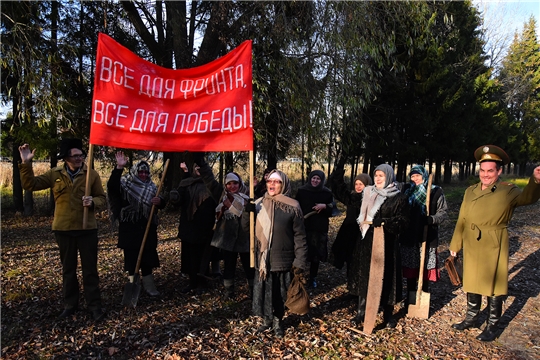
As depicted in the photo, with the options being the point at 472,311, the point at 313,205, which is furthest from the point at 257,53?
the point at 472,311

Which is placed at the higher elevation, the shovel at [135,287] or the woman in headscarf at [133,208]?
the woman in headscarf at [133,208]

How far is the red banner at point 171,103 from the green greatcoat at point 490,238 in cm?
269

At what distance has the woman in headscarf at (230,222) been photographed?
198 inches

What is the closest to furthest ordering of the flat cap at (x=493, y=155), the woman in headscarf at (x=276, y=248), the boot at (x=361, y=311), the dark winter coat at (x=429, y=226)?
the woman in headscarf at (x=276, y=248) < the flat cap at (x=493, y=155) < the boot at (x=361, y=311) < the dark winter coat at (x=429, y=226)

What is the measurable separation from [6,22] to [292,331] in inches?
359

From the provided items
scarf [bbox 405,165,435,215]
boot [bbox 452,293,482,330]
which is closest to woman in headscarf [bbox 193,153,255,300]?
scarf [bbox 405,165,435,215]

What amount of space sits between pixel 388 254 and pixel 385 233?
9.7 inches

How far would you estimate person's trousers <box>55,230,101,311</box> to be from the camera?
4.38m

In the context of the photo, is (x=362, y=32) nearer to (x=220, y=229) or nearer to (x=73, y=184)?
(x=220, y=229)

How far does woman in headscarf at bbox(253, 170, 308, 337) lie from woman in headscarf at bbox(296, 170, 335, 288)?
1378 mm

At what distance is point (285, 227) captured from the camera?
4.04 metres

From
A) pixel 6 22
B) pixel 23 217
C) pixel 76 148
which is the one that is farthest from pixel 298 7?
pixel 23 217

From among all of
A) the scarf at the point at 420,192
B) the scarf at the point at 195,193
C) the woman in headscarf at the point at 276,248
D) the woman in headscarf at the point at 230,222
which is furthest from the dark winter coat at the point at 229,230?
the scarf at the point at 420,192

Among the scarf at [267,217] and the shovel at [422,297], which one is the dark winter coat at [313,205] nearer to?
the shovel at [422,297]
